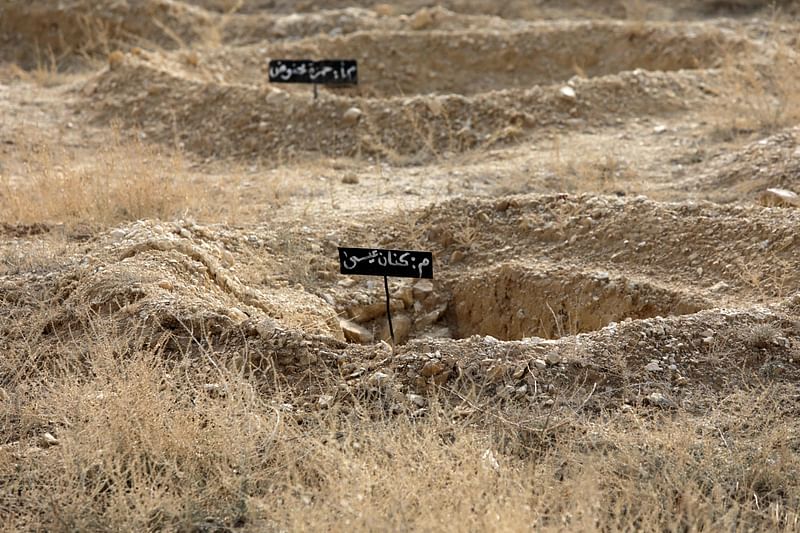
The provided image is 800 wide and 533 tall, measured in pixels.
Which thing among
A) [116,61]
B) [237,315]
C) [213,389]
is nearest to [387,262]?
[237,315]

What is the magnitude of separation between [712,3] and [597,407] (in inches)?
A: 340

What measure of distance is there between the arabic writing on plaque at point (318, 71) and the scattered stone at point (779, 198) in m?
3.30

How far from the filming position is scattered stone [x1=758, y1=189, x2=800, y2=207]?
5.64 meters

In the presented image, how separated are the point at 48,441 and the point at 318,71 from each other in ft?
15.3

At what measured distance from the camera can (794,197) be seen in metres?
5.66

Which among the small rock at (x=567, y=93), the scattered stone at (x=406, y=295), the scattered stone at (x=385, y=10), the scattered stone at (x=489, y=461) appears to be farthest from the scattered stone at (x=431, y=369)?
the scattered stone at (x=385, y=10)

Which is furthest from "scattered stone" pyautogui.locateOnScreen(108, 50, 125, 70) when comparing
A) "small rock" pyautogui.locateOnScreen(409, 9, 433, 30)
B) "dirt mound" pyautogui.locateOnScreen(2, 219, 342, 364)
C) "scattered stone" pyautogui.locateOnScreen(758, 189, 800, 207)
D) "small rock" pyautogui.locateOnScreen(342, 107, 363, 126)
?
"scattered stone" pyautogui.locateOnScreen(758, 189, 800, 207)

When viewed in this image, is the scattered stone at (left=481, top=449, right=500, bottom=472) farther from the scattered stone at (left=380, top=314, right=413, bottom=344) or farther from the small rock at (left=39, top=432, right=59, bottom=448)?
the scattered stone at (left=380, top=314, right=413, bottom=344)

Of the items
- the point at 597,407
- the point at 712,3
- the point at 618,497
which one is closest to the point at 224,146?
the point at 597,407

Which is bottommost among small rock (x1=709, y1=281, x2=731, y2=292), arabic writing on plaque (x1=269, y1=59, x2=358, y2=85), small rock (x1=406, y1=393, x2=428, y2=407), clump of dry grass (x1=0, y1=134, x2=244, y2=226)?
small rock (x1=709, y1=281, x2=731, y2=292)

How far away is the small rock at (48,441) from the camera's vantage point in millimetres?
3611

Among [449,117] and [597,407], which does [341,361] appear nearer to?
[597,407]

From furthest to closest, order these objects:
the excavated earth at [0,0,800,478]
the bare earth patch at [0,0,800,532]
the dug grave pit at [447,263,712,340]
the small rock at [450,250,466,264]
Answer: the small rock at [450,250,466,264] → the dug grave pit at [447,263,712,340] → the excavated earth at [0,0,800,478] → the bare earth patch at [0,0,800,532]

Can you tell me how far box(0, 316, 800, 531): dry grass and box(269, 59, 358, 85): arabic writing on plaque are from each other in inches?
167
